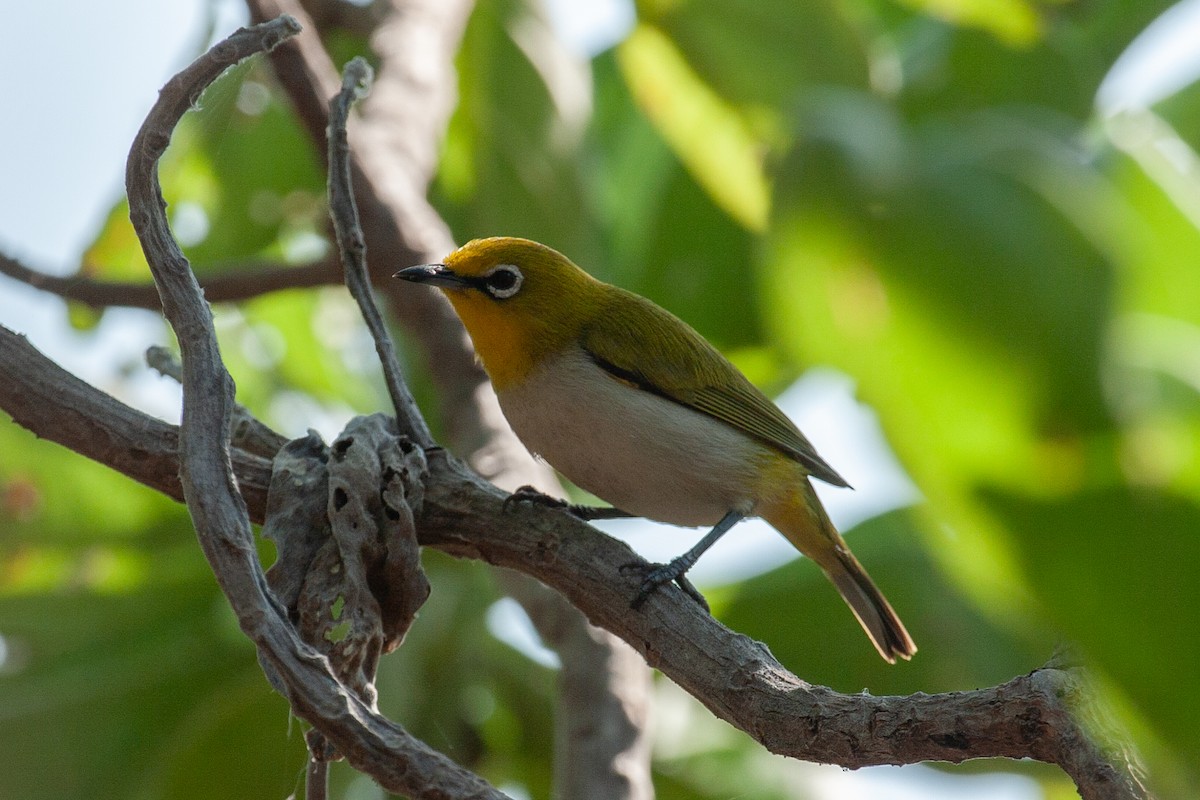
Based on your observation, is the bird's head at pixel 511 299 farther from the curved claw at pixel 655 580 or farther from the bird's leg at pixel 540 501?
the curved claw at pixel 655 580

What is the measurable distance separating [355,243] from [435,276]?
0.64 metres

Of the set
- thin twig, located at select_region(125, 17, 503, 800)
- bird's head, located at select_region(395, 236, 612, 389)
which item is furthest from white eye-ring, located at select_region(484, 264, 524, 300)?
thin twig, located at select_region(125, 17, 503, 800)

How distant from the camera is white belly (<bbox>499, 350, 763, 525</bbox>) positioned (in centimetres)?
272

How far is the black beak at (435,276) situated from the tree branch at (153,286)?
0.46 metres

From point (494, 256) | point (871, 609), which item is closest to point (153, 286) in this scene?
point (494, 256)

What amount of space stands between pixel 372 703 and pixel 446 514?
0.39 m

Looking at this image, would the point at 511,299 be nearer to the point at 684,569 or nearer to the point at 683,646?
the point at 684,569

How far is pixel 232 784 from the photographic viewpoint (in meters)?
2.93

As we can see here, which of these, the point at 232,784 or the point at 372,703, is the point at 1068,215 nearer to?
the point at 372,703

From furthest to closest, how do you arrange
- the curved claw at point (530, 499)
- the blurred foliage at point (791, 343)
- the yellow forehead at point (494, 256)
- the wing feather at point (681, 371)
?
the wing feather at point (681, 371)
the yellow forehead at point (494, 256)
the blurred foliage at point (791, 343)
the curved claw at point (530, 499)

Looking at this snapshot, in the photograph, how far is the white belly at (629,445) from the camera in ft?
8.94

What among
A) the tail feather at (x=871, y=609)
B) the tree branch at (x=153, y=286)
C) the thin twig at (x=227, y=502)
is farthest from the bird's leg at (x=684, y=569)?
the tree branch at (x=153, y=286)

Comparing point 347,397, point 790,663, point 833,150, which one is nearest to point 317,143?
point 347,397

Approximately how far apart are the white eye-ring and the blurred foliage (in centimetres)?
72
